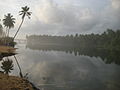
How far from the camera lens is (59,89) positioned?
2625cm

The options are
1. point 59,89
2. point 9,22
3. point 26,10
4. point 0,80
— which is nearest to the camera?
point 0,80

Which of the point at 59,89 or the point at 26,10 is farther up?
the point at 26,10

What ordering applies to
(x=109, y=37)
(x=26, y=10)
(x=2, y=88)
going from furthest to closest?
(x=109, y=37) < (x=26, y=10) < (x=2, y=88)

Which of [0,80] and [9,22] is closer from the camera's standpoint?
[0,80]

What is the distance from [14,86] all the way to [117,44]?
151444 mm

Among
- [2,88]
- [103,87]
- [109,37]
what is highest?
[109,37]

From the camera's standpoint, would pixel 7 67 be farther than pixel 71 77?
Yes

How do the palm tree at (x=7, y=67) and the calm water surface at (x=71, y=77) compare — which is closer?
the calm water surface at (x=71, y=77)

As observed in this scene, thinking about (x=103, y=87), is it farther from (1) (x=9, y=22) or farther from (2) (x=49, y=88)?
(1) (x=9, y=22)

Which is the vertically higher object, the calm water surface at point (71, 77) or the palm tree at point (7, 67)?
the palm tree at point (7, 67)

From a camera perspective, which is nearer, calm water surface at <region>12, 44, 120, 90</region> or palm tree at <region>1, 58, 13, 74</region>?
calm water surface at <region>12, 44, 120, 90</region>

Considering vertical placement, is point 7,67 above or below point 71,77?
above

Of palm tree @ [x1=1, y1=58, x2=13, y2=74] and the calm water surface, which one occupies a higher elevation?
palm tree @ [x1=1, y1=58, x2=13, y2=74]

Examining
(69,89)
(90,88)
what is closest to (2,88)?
(69,89)
